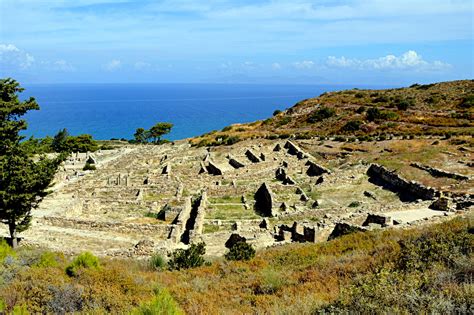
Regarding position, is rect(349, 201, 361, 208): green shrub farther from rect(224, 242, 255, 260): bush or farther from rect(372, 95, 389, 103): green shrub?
rect(372, 95, 389, 103): green shrub

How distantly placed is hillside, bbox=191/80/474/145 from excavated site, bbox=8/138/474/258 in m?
8.80

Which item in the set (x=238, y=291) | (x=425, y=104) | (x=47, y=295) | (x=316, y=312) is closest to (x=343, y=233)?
(x=238, y=291)

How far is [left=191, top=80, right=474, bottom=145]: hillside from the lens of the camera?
4753 centimetres

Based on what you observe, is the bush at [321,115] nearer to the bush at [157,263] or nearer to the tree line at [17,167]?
the tree line at [17,167]

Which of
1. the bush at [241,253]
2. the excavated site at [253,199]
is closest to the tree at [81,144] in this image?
the excavated site at [253,199]

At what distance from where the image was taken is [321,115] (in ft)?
200

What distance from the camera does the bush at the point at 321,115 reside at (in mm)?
60469

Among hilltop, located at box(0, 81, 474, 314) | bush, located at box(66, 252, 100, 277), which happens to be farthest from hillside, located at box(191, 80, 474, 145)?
bush, located at box(66, 252, 100, 277)

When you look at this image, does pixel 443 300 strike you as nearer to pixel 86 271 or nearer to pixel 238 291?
pixel 238 291

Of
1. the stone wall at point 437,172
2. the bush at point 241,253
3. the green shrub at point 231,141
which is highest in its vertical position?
the green shrub at point 231,141

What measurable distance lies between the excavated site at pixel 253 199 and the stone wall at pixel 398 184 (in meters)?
0.08

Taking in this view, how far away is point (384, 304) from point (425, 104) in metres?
58.2

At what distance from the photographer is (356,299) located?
6453 millimetres

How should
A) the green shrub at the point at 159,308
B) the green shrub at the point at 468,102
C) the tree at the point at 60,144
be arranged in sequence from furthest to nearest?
the tree at the point at 60,144
the green shrub at the point at 468,102
the green shrub at the point at 159,308
